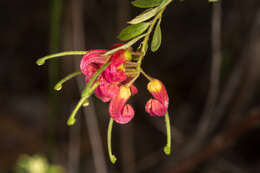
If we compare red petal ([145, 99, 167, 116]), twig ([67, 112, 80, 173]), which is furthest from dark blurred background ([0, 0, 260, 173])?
red petal ([145, 99, 167, 116])

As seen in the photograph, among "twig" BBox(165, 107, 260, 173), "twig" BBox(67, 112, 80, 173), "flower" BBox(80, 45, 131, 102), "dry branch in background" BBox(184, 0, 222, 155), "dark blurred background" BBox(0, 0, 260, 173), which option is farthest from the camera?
"twig" BBox(67, 112, 80, 173)

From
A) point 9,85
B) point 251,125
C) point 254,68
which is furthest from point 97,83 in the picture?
point 9,85

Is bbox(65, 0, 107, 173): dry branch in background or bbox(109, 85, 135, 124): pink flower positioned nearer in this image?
bbox(109, 85, 135, 124): pink flower

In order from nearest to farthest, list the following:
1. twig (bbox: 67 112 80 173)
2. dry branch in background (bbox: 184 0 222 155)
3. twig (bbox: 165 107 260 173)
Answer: twig (bbox: 165 107 260 173) < dry branch in background (bbox: 184 0 222 155) < twig (bbox: 67 112 80 173)

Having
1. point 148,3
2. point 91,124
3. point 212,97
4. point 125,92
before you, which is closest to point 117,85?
point 125,92

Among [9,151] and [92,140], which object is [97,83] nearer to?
[92,140]

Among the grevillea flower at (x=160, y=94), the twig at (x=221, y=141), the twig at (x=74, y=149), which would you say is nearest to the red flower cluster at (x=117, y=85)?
the grevillea flower at (x=160, y=94)

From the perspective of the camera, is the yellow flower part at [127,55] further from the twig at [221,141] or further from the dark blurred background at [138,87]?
the dark blurred background at [138,87]

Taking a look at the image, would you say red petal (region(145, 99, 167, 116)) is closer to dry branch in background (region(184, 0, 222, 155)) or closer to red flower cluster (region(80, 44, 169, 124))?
red flower cluster (region(80, 44, 169, 124))

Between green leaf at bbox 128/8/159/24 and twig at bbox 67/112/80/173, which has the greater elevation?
green leaf at bbox 128/8/159/24
